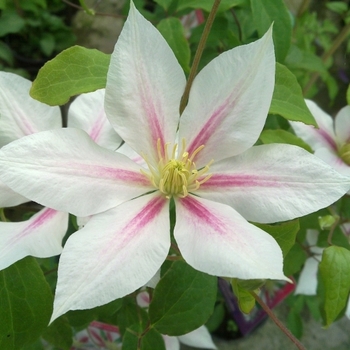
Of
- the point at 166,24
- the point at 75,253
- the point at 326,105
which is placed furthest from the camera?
the point at 326,105

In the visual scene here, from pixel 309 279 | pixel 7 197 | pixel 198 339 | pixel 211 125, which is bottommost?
pixel 198 339

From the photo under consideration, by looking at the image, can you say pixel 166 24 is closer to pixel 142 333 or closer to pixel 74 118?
pixel 74 118

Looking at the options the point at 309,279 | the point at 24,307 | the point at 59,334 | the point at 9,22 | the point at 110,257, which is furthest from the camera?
the point at 9,22

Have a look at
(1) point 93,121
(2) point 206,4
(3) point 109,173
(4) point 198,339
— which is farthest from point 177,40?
(4) point 198,339

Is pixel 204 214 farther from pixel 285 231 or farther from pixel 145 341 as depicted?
pixel 145 341

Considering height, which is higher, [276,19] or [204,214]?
[276,19]

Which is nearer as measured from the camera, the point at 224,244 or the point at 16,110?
the point at 224,244

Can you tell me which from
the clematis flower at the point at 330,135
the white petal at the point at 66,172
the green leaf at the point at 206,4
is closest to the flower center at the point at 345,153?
the clematis flower at the point at 330,135

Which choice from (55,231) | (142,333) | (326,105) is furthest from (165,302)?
(326,105)
